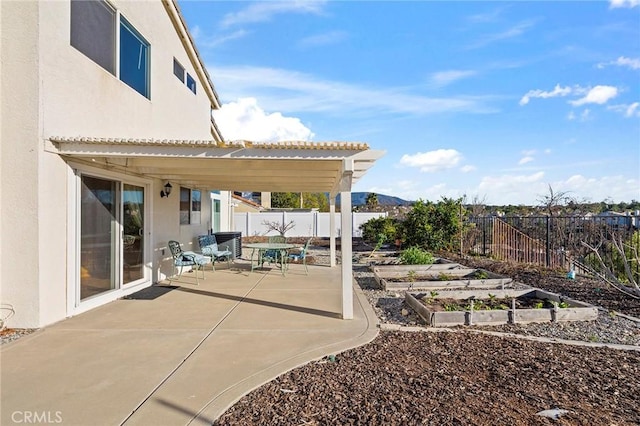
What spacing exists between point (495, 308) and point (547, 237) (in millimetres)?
5999

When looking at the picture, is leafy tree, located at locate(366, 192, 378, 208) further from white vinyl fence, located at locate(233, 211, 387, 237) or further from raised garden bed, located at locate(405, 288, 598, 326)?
raised garden bed, located at locate(405, 288, 598, 326)

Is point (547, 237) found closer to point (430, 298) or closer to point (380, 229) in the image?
point (430, 298)

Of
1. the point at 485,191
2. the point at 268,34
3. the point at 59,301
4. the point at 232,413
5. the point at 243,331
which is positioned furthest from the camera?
the point at 485,191

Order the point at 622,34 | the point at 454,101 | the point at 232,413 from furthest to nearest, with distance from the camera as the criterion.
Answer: the point at 454,101
the point at 622,34
the point at 232,413

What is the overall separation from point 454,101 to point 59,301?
1508cm

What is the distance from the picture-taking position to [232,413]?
10.4 ft

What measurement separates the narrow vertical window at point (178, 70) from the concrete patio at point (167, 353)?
21.8 feet

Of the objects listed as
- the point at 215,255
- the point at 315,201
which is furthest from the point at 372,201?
the point at 215,255

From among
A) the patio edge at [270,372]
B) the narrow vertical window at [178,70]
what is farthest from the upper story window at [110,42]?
the patio edge at [270,372]

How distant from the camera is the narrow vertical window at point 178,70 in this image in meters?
11.0

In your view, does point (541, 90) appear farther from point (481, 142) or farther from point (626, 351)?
point (626, 351)

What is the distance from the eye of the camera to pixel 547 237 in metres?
11.0

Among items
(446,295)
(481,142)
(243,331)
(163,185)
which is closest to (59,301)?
(243,331)

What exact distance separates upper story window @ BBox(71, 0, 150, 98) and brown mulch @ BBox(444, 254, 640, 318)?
10.1m
